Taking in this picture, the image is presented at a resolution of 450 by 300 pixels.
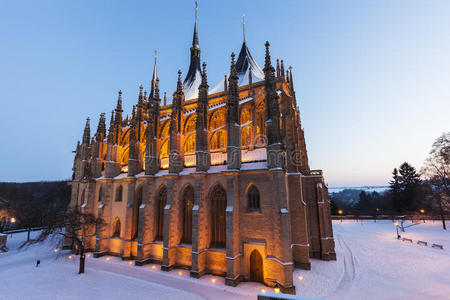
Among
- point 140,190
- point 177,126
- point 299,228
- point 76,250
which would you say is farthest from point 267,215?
point 76,250

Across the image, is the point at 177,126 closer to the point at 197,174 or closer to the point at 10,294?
the point at 197,174

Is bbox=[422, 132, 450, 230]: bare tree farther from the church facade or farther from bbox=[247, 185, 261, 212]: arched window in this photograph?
bbox=[247, 185, 261, 212]: arched window

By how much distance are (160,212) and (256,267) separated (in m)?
9.74

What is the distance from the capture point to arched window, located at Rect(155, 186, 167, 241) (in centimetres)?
1803

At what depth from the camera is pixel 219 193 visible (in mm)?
15945

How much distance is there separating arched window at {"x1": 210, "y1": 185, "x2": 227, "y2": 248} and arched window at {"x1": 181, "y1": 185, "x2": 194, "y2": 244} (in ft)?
6.95

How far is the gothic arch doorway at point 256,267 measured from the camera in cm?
1359

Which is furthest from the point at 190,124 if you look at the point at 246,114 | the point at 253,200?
the point at 253,200

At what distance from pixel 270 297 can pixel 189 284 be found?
780 cm

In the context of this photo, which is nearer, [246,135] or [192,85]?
[246,135]

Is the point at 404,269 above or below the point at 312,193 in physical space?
below

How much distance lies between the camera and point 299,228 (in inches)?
631

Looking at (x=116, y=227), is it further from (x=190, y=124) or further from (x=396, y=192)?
(x=396, y=192)

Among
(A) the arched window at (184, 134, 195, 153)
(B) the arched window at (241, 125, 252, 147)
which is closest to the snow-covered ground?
(A) the arched window at (184, 134, 195, 153)
